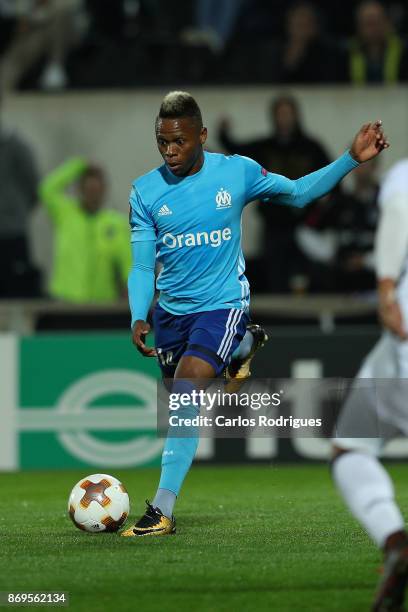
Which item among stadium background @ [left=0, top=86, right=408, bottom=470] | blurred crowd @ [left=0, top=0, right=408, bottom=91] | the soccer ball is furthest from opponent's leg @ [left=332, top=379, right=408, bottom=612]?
blurred crowd @ [left=0, top=0, right=408, bottom=91]

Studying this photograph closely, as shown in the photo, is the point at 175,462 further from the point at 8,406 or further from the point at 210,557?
the point at 8,406

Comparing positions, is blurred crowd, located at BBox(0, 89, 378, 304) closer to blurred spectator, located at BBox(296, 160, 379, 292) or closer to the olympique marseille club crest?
blurred spectator, located at BBox(296, 160, 379, 292)

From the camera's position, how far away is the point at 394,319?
5.07 meters

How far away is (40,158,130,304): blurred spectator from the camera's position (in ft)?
41.4

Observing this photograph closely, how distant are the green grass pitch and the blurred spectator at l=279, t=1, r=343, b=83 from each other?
5820mm

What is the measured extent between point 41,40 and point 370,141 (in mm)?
9612

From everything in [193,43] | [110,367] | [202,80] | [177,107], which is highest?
[193,43]

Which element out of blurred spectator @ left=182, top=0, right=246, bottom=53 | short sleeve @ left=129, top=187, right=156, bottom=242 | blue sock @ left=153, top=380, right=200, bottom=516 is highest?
blurred spectator @ left=182, top=0, right=246, bottom=53

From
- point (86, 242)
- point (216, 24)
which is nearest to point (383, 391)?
point (86, 242)

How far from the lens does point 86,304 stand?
11906mm

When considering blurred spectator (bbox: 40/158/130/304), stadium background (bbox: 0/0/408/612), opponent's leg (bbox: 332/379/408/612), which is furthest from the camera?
blurred spectator (bbox: 40/158/130/304)

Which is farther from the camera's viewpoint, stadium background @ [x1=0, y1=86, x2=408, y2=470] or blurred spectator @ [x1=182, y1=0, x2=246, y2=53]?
blurred spectator @ [x1=182, y1=0, x2=246, y2=53]

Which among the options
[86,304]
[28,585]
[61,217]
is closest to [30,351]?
[86,304]
